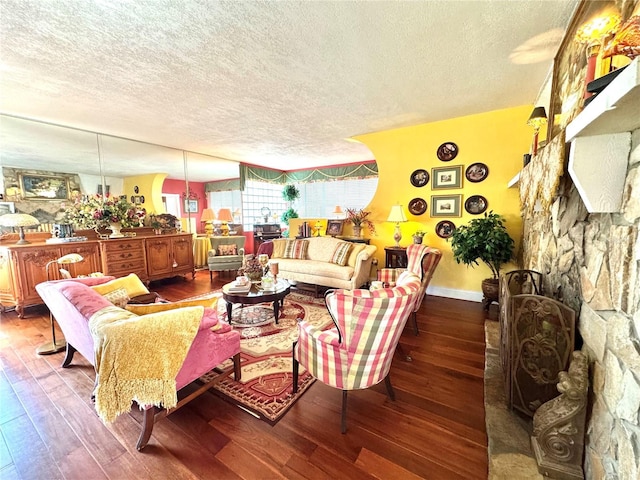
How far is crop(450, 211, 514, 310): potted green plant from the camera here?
319 cm

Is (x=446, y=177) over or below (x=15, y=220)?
over

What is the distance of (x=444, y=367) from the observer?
2.18 m

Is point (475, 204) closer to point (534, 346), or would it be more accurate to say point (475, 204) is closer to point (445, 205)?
point (445, 205)

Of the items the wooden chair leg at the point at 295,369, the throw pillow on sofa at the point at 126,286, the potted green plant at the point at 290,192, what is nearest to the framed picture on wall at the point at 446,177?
the wooden chair leg at the point at 295,369

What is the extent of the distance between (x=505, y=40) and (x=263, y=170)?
6167 millimetres

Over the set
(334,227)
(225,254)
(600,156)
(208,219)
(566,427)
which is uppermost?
(600,156)

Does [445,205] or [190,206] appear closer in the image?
[445,205]

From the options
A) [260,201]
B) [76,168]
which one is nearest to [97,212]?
[76,168]

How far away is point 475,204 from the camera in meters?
3.76

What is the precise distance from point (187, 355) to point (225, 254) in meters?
3.83

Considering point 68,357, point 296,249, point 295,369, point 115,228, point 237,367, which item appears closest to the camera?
point 295,369

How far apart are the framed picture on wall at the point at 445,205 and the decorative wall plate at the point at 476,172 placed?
0.31 meters

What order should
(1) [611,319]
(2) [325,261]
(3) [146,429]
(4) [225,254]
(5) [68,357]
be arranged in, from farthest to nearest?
1. (4) [225,254]
2. (2) [325,261]
3. (5) [68,357]
4. (3) [146,429]
5. (1) [611,319]

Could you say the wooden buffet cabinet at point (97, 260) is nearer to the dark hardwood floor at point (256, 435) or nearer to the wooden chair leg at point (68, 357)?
the dark hardwood floor at point (256, 435)
